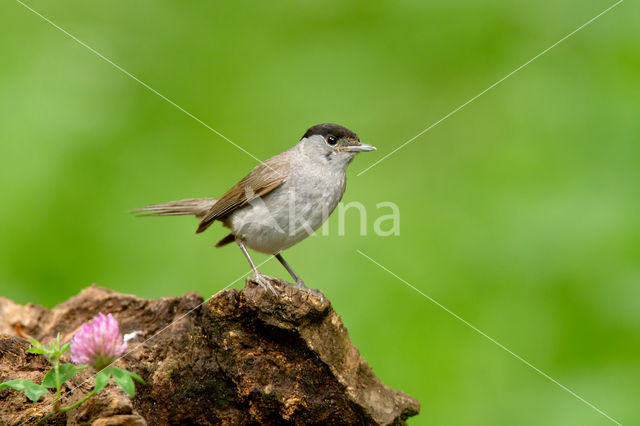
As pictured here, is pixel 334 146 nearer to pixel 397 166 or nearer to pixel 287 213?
pixel 287 213

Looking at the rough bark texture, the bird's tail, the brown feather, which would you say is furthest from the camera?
the bird's tail

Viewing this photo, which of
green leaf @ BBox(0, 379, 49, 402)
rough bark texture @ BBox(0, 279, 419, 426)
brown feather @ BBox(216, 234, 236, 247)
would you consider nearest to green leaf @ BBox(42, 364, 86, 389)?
green leaf @ BBox(0, 379, 49, 402)

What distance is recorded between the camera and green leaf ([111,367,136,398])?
2.59 metres

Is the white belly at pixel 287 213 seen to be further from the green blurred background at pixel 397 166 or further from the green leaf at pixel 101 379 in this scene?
the green leaf at pixel 101 379

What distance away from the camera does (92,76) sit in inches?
293

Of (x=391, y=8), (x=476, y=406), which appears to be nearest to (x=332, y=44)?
(x=391, y=8)

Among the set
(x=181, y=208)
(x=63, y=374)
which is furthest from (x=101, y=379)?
(x=181, y=208)

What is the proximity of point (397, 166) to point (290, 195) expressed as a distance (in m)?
2.21

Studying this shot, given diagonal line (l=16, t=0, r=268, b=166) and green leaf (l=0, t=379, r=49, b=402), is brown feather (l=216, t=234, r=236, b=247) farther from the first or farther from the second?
green leaf (l=0, t=379, r=49, b=402)

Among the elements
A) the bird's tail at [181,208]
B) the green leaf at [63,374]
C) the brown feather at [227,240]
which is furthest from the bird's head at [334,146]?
the green leaf at [63,374]

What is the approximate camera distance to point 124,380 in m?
2.63

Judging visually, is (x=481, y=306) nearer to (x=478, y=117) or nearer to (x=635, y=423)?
(x=635, y=423)

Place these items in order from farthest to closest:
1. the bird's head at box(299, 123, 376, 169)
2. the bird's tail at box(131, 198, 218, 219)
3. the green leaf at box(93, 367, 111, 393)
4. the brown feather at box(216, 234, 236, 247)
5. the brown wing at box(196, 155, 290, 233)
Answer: the bird's tail at box(131, 198, 218, 219) < the brown feather at box(216, 234, 236, 247) < the bird's head at box(299, 123, 376, 169) < the brown wing at box(196, 155, 290, 233) < the green leaf at box(93, 367, 111, 393)

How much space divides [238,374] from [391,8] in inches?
225
